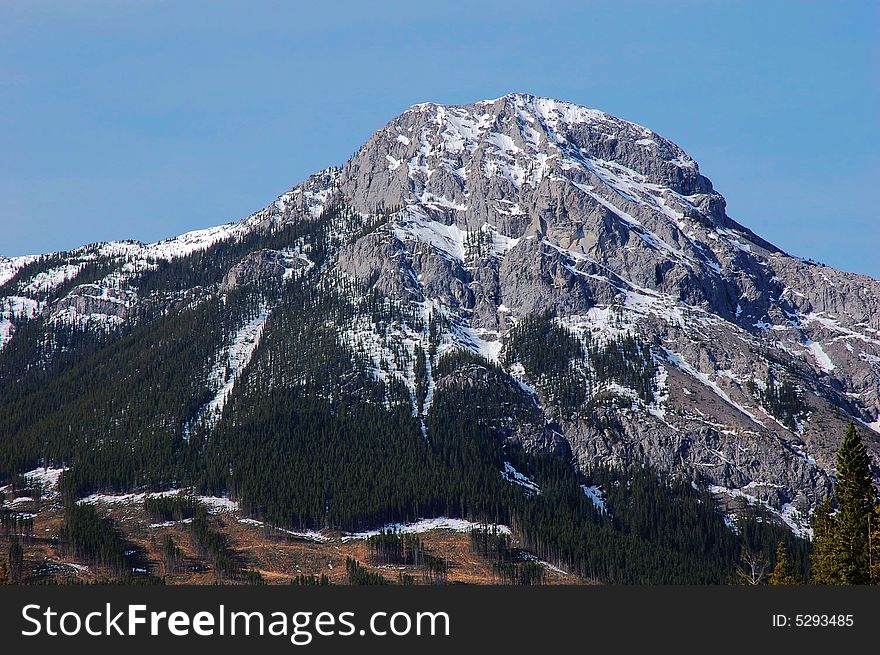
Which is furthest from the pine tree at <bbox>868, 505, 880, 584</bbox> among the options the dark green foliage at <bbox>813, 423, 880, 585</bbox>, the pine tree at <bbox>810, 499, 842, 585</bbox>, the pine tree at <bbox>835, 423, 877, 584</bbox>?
the pine tree at <bbox>810, 499, 842, 585</bbox>

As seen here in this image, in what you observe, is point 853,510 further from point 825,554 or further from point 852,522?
point 825,554

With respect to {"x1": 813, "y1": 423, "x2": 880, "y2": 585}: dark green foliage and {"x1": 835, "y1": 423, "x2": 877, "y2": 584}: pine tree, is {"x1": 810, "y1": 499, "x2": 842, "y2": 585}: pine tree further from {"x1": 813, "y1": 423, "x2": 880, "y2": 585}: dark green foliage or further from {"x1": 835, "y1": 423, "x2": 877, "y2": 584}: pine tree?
{"x1": 835, "y1": 423, "x2": 877, "y2": 584}: pine tree

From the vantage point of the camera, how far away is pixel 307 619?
6156 cm

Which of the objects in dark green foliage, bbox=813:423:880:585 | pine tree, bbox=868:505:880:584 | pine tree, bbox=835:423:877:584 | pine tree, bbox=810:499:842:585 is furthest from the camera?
pine tree, bbox=810:499:842:585

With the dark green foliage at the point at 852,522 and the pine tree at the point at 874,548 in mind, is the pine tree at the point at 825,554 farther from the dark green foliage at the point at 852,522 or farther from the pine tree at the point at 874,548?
the pine tree at the point at 874,548

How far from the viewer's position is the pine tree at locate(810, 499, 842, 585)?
A: 369 ft

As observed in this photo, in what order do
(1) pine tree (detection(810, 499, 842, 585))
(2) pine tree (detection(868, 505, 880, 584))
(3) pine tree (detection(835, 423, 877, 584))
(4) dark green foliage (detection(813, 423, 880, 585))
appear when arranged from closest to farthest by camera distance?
1. (2) pine tree (detection(868, 505, 880, 584))
2. (4) dark green foliage (detection(813, 423, 880, 585))
3. (3) pine tree (detection(835, 423, 877, 584))
4. (1) pine tree (detection(810, 499, 842, 585))

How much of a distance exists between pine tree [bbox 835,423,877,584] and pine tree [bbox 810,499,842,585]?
1.16 metres

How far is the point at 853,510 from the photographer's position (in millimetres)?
112500

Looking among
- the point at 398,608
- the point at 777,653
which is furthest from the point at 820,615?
the point at 398,608

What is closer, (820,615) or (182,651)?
(182,651)

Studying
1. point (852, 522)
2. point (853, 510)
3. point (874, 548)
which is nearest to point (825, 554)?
point (852, 522)

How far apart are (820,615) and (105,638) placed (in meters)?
41.7

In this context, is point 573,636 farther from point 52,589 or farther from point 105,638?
point 52,589
